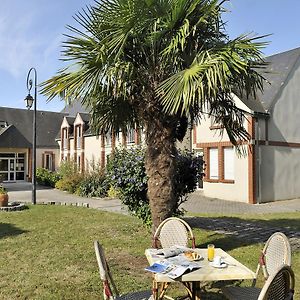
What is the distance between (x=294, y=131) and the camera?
19047mm

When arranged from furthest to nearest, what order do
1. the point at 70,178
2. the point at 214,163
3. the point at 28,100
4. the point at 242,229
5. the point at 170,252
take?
the point at 70,178 → the point at 214,163 → the point at 28,100 → the point at 242,229 → the point at 170,252

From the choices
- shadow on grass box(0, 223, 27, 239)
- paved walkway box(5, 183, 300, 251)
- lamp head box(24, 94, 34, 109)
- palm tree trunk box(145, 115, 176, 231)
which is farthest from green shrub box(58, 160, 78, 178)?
palm tree trunk box(145, 115, 176, 231)

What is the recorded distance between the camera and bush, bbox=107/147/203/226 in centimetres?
881

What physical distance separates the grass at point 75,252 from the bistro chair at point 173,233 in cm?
76

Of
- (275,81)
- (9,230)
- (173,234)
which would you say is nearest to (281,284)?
(173,234)

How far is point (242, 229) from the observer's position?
9891mm

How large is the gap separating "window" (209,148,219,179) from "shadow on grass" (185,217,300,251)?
23.3 feet

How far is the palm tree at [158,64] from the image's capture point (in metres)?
5.90

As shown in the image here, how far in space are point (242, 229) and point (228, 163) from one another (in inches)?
341

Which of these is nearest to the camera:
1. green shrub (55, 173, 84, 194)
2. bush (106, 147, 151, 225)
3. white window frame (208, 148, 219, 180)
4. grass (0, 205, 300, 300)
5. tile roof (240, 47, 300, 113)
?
grass (0, 205, 300, 300)

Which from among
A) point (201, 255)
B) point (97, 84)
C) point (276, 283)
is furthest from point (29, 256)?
point (276, 283)

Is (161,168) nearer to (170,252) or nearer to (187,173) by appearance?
(170,252)

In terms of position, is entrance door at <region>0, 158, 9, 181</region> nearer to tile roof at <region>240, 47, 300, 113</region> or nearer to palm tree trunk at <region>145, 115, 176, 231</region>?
tile roof at <region>240, 47, 300, 113</region>

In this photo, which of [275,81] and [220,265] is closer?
[220,265]
